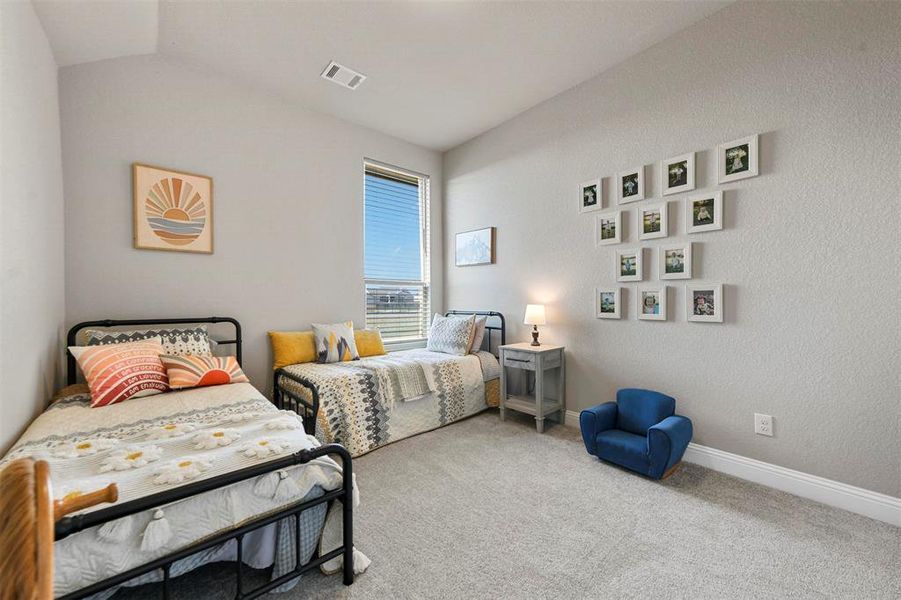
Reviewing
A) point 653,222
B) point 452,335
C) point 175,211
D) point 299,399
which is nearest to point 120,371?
point 299,399

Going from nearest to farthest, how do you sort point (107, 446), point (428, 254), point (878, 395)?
point (107, 446) → point (878, 395) → point (428, 254)

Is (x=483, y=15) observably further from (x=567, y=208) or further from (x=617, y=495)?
(x=617, y=495)

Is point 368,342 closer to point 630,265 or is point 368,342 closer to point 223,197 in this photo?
point 223,197

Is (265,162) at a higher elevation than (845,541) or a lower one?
higher

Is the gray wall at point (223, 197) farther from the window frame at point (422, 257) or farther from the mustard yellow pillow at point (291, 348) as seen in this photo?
the window frame at point (422, 257)

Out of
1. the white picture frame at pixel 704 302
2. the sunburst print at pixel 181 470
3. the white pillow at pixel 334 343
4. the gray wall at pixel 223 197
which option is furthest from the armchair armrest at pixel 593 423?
the gray wall at pixel 223 197

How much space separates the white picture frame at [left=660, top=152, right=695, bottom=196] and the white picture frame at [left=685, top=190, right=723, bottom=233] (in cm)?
10

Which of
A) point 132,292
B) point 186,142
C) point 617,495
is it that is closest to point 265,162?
point 186,142

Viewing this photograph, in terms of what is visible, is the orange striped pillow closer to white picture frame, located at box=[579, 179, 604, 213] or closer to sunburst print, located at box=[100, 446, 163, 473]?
sunburst print, located at box=[100, 446, 163, 473]

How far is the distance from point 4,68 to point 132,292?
1.46 metres

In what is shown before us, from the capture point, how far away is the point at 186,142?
2.72 metres

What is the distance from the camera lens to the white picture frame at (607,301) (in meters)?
2.77

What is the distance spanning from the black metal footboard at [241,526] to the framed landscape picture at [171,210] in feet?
7.35

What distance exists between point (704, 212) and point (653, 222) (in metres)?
0.31
